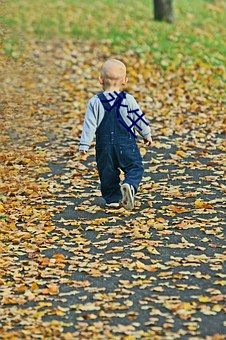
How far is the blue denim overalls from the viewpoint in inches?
307

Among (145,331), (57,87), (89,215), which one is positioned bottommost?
(145,331)

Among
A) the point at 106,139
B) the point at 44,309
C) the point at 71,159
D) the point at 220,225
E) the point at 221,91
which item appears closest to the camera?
the point at 44,309

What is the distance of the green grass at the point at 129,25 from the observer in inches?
645

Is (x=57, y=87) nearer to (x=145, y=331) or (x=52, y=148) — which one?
Result: (x=52, y=148)

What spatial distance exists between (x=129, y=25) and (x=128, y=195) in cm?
1104

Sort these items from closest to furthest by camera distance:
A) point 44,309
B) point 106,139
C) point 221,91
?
point 44,309, point 106,139, point 221,91

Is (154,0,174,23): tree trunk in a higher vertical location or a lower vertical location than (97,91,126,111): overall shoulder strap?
higher

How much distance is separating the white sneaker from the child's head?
961 millimetres

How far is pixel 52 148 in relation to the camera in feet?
35.6

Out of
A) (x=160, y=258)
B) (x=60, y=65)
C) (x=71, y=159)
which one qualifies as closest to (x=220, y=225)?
(x=160, y=258)

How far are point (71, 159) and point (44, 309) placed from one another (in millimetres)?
4887

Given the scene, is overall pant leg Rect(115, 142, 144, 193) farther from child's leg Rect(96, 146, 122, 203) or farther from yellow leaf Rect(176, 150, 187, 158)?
yellow leaf Rect(176, 150, 187, 158)

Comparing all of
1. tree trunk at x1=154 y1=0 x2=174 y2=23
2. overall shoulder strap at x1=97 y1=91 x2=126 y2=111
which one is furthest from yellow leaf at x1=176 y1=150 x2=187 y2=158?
tree trunk at x1=154 y1=0 x2=174 y2=23

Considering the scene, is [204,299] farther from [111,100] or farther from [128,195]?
[111,100]
